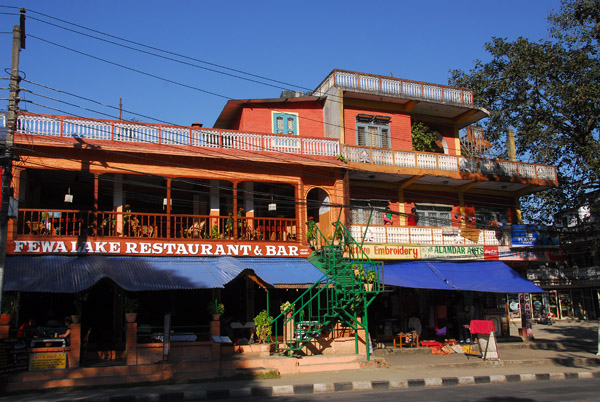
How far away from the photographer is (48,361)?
13.4 meters

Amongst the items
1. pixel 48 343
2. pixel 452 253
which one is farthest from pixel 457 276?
pixel 48 343

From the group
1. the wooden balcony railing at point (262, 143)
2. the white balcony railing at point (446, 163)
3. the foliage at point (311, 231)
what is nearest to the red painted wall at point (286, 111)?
the wooden balcony railing at point (262, 143)

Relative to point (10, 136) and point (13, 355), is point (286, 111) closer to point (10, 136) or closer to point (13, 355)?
point (10, 136)

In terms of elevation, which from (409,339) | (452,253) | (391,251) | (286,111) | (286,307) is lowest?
(409,339)

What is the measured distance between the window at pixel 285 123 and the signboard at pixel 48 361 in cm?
1210

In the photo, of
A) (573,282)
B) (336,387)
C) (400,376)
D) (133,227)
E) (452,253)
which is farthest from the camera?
(573,282)

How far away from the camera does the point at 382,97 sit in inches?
900

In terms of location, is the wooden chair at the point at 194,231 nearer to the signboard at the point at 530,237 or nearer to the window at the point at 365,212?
the window at the point at 365,212

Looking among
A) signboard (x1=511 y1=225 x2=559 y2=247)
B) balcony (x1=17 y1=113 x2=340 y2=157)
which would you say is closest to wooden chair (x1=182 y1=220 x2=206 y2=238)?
balcony (x1=17 y1=113 x2=340 y2=157)

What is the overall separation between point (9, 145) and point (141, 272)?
519cm

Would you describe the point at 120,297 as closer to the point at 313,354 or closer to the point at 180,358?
the point at 180,358

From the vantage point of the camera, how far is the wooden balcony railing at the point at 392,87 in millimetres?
22328

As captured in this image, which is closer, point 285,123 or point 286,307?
point 286,307

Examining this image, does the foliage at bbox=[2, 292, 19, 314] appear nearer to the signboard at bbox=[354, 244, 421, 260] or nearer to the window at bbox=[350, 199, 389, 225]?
the signboard at bbox=[354, 244, 421, 260]
